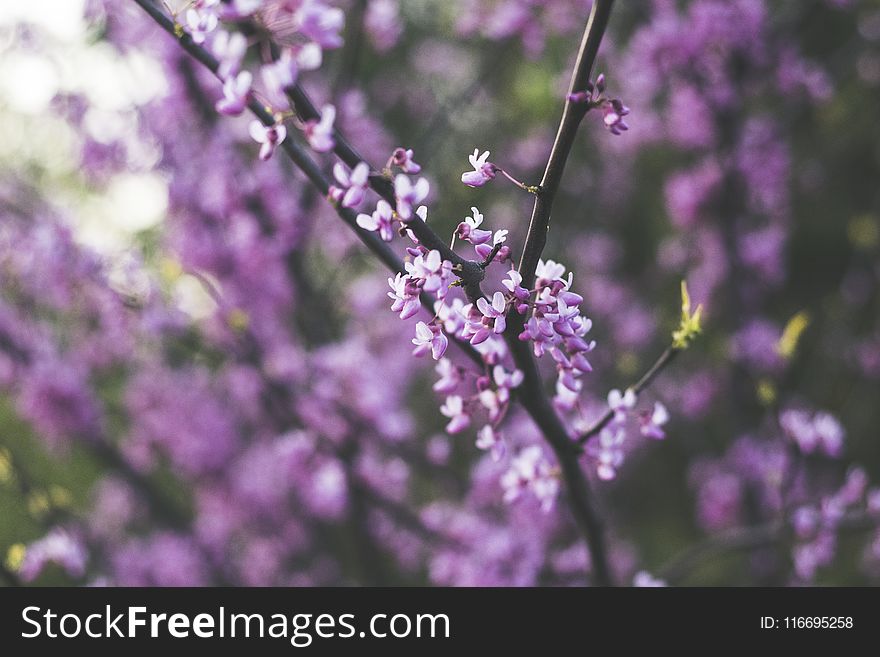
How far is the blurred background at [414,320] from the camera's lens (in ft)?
10.0

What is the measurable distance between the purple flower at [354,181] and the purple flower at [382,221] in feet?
0.12

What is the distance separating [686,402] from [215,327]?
2833 mm

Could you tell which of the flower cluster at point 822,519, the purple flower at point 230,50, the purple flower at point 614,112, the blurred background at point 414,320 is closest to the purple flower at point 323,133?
the purple flower at point 230,50

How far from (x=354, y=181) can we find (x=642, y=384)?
31.9 inches

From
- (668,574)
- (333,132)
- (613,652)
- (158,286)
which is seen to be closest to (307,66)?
(333,132)

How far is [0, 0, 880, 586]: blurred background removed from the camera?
3.05m

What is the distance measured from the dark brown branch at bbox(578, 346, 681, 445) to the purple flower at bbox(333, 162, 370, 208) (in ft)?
2.50

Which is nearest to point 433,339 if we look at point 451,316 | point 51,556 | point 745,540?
point 451,316

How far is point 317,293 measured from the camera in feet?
11.9

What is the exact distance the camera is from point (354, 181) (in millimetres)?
1146

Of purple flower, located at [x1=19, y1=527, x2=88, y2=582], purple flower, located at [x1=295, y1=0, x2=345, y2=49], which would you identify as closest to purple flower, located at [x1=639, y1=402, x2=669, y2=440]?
purple flower, located at [x1=295, y1=0, x2=345, y2=49]

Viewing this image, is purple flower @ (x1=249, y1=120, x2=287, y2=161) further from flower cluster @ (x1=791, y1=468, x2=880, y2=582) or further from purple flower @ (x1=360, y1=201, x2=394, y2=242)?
flower cluster @ (x1=791, y1=468, x2=880, y2=582)

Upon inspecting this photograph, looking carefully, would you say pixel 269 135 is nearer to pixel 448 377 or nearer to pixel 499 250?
pixel 499 250

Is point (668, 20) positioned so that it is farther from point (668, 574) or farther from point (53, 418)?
point (53, 418)
